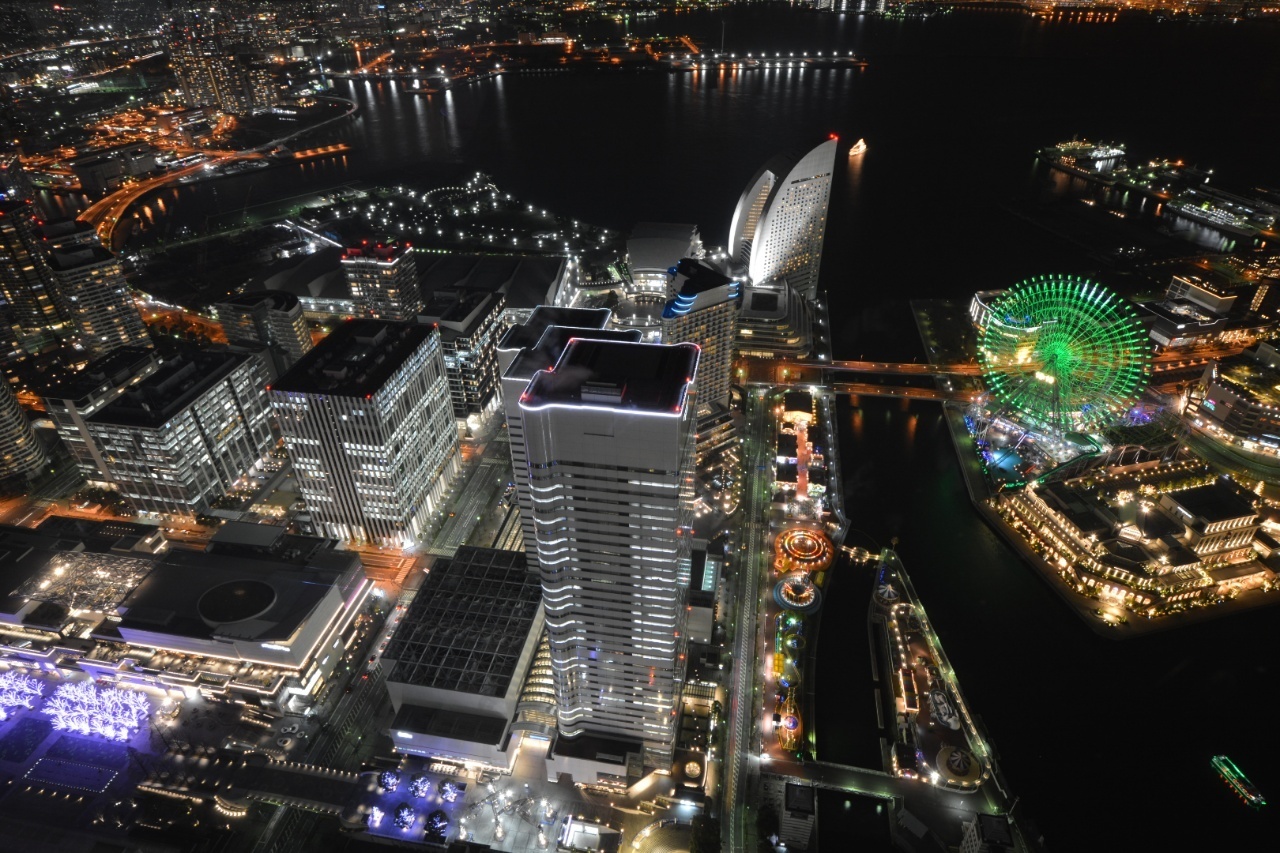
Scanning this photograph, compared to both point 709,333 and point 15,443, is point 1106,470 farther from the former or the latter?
point 15,443

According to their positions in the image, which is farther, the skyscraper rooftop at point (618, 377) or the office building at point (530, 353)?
the office building at point (530, 353)

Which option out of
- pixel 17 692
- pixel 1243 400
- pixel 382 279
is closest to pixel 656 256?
pixel 382 279

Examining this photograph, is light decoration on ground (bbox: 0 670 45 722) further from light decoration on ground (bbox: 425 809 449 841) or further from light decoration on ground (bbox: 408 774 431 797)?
light decoration on ground (bbox: 425 809 449 841)

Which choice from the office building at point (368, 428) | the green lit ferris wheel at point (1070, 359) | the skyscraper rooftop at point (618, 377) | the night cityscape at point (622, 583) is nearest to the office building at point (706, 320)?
the night cityscape at point (622, 583)

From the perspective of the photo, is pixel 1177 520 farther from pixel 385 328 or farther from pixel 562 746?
pixel 385 328

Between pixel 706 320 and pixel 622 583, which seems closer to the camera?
pixel 622 583

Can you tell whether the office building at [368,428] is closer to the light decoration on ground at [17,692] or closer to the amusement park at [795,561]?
the light decoration on ground at [17,692]
